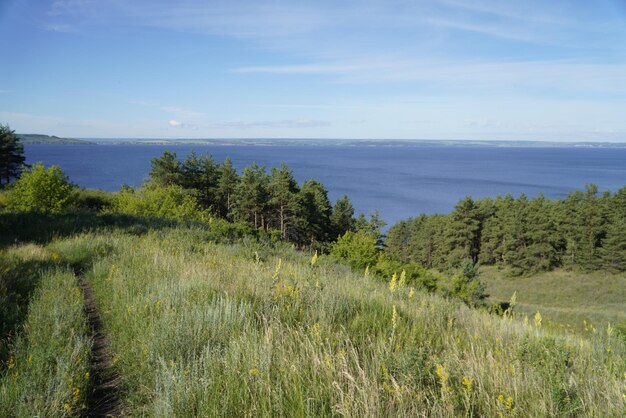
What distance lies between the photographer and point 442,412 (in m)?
2.46

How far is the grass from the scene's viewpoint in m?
38.2

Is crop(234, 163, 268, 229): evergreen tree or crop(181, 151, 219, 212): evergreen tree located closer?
crop(234, 163, 268, 229): evergreen tree

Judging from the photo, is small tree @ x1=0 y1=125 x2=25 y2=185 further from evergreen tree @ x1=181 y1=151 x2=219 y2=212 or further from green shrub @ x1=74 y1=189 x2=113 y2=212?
evergreen tree @ x1=181 y1=151 x2=219 y2=212

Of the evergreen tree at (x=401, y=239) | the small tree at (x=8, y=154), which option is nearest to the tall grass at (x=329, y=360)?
the small tree at (x=8, y=154)

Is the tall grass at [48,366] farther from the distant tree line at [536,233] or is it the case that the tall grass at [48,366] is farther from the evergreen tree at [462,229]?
the evergreen tree at [462,229]

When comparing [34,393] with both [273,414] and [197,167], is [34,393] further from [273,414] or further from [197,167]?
[197,167]

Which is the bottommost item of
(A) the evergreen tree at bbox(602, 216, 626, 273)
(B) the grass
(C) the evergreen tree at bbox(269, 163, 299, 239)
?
(B) the grass

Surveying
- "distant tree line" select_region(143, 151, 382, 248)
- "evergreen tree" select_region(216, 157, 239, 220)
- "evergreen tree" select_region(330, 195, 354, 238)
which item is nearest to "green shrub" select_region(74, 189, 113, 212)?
"distant tree line" select_region(143, 151, 382, 248)

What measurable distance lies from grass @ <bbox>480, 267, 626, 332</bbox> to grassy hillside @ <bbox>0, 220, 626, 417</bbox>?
125 ft

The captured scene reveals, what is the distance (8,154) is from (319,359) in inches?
2368

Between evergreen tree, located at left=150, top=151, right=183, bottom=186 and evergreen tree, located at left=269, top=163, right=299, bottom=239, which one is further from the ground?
evergreen tree, located at left=150, top=151, right=183, bottom=186

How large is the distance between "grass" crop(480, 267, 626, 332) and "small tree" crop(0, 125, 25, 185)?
60.1 metres

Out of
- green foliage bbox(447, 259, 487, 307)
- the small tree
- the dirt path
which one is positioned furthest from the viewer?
the small tree

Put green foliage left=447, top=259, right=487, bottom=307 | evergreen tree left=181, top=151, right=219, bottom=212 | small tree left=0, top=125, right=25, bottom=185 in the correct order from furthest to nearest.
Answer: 1. evergreen tree left=181, top=151, right=219, bottom=212
2. small tree left=0, top=125, right=25, bottom=185
3. green foliage left=447, top=259, right=487, bottom=307
